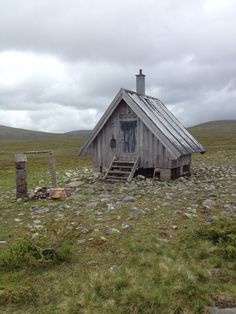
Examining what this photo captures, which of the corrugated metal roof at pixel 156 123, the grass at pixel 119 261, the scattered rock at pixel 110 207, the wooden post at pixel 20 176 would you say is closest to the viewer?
the grass at pixel 119 261

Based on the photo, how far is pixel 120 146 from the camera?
69.5ft

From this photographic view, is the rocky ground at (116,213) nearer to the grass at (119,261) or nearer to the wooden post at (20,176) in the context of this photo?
the grass at (119,261)

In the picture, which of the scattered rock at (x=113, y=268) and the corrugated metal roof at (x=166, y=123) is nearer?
the scattered rock at (x=113, y=268)

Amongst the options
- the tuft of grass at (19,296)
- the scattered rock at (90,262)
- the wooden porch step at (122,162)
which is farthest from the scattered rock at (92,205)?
the wooden porch step at (122,162)

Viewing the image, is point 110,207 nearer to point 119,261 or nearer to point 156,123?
point 119,261

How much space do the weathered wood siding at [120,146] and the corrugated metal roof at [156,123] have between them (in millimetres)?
406

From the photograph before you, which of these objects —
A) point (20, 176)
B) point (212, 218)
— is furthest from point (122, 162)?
point (212, 218)

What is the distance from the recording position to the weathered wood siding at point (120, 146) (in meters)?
19.7

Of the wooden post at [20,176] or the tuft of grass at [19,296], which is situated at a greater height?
the wooden post at [20,176]

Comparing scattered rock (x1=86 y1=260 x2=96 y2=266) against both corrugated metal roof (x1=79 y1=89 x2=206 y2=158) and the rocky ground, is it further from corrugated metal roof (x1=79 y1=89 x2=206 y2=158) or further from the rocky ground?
corrugated metal roof (x1=79 y1=89 x2=206 y2=158)

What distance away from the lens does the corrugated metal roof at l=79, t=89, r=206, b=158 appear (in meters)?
19.0

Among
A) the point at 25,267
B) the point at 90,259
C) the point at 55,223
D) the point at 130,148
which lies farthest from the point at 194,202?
the point at 130,148

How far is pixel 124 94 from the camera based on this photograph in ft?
66.4

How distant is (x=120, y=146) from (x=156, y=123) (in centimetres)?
281
